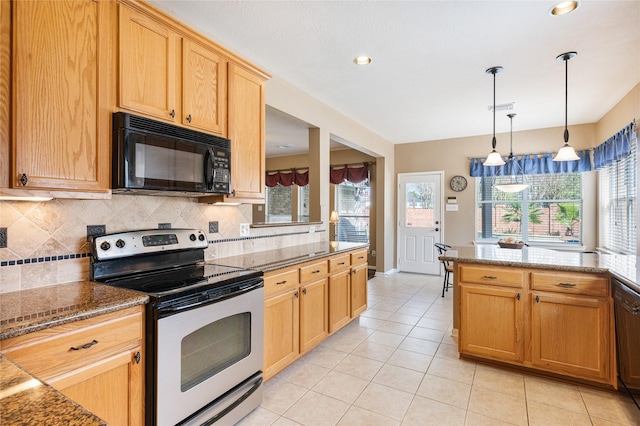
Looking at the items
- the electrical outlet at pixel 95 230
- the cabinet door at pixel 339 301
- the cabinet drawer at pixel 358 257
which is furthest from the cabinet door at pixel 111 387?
the cabinet drawer at pixel 358 257

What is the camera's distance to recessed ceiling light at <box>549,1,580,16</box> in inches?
84.5

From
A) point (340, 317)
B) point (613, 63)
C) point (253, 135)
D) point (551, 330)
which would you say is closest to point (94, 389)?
point (253, 135)

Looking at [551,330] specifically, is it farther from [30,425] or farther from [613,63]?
[30,425]

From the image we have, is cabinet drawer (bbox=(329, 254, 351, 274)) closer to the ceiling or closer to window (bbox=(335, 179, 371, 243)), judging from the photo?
the ceiling

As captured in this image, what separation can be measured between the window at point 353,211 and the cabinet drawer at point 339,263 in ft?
12.1

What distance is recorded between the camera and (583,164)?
4988 millimetres

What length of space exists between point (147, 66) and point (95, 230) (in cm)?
96

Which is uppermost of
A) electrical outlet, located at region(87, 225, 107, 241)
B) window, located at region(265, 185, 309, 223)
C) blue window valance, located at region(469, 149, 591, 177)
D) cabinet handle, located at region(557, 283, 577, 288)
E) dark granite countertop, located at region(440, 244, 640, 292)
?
blue window valance, located at region(469, 149, 591, 177)

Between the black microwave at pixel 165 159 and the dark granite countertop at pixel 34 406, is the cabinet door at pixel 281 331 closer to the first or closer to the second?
the black microwave at pixel 165 159

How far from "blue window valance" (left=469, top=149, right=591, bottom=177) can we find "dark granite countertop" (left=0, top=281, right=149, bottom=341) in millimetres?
5682

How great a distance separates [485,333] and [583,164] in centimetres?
397

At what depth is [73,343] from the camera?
1224 mm

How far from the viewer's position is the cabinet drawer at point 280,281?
224 cm

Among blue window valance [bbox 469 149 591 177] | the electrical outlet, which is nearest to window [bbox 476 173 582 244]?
blue window valance [bbox 469 149 591 177]
